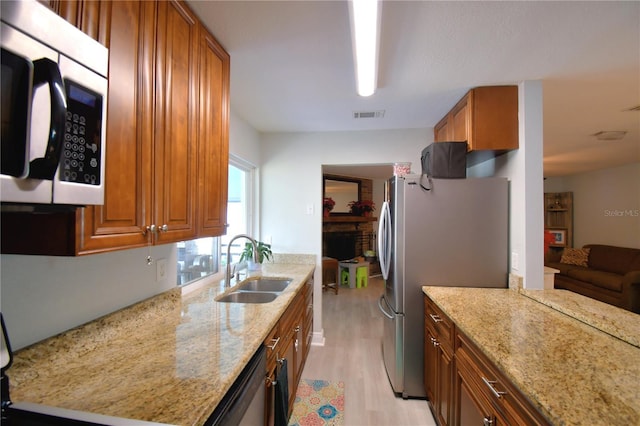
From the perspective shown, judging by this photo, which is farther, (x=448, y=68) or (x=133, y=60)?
(x=448, y=68)

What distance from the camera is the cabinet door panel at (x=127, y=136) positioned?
0.79 meters

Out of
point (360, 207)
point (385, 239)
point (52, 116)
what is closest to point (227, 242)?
point (385, 239)

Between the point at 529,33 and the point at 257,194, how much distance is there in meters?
2.65

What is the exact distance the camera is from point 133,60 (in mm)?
893

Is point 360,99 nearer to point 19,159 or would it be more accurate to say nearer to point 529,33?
point 529,33

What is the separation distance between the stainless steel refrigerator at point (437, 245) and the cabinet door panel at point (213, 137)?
1.35 m

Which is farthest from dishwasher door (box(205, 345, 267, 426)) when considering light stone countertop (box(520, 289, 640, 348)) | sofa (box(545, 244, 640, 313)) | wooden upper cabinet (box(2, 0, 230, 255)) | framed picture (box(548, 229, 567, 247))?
framed picture (box(548, 229, 567, 247))

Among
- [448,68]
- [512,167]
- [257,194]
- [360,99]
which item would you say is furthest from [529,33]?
[257,194]

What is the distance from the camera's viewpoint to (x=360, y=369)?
2412mm

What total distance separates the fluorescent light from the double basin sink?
5.45 ft

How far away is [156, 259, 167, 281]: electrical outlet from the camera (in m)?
1.40

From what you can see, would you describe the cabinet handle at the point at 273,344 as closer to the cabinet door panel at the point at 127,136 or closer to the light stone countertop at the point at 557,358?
the cabinet door panel at the point at 127,136

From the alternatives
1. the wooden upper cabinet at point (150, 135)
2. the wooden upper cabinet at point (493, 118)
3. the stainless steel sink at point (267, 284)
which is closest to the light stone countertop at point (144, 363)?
the wooden upper cabinet at point (150, 135)

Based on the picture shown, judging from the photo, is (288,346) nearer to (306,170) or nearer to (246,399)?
(246,399)
